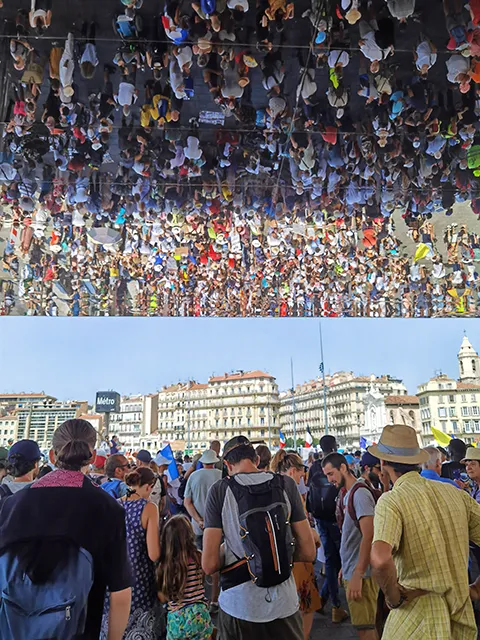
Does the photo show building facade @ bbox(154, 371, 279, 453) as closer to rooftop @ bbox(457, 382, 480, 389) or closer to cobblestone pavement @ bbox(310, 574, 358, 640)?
rooftop @ bbox(457, 382, 480, 389)

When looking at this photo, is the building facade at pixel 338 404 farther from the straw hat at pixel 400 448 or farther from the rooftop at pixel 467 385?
the straw hat at pixel 400 448

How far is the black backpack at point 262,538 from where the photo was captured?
2.38m

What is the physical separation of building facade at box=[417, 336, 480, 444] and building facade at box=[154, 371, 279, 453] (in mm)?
32567

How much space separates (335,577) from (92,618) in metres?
4.03

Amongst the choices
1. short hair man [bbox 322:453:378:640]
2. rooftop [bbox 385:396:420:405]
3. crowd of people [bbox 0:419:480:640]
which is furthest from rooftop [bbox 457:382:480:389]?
crowd of people [bbox 0:419:480:640]

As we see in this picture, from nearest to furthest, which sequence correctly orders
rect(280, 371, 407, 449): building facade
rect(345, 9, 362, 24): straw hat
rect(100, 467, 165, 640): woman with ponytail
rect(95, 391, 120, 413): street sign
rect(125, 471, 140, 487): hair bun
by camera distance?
rect(100, 467, 165, 640): woman with ponytail → rect(125, 471, 140, 487): hair bun → rect(345, 9, 362, 24): straw hat → rect(95, 391, 120, 413): street sign → rect(280, 371, 407, 449): building facade

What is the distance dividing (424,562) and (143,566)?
1.63 meters

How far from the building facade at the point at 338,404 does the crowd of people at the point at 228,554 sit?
89278 millimetres

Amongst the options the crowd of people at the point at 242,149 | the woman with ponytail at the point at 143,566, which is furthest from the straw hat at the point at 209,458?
the crowd of people at the point at 242,149

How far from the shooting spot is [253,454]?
269 cm

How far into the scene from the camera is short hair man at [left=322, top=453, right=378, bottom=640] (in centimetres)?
336

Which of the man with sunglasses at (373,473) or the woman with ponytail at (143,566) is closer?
the woman with ponytail at (143,566)

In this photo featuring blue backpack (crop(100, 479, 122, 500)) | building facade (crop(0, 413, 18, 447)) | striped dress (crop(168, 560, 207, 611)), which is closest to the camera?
striped dress (crop(168, 560, 207, 611))

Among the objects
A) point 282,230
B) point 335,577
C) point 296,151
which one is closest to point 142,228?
point 282,230
